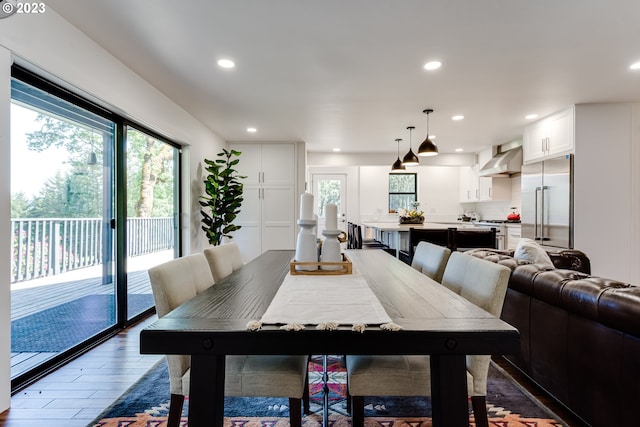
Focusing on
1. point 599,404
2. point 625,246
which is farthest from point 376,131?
point 599,404

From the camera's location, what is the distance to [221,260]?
80.7 inches

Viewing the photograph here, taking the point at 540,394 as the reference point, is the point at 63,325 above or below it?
above

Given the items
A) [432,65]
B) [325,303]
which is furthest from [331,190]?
[325,303]

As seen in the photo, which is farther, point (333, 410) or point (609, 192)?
point (609, 192)

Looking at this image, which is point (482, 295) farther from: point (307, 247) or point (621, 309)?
point (307, 247)

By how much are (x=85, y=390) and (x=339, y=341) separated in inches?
79.5

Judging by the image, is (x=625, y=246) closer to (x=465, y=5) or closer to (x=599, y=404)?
(x=599, y=404)

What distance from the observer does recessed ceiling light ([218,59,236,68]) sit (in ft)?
9.06

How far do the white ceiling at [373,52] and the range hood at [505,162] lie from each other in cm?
127

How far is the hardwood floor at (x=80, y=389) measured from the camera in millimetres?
1733

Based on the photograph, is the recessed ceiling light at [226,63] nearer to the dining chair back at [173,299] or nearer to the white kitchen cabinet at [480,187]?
the dining chair back at [173,299]

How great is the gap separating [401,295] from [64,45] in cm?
271

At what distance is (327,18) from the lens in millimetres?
2137

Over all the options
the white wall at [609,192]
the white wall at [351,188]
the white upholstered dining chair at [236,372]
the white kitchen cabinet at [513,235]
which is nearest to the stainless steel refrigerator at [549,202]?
the white wall at [609,192]
